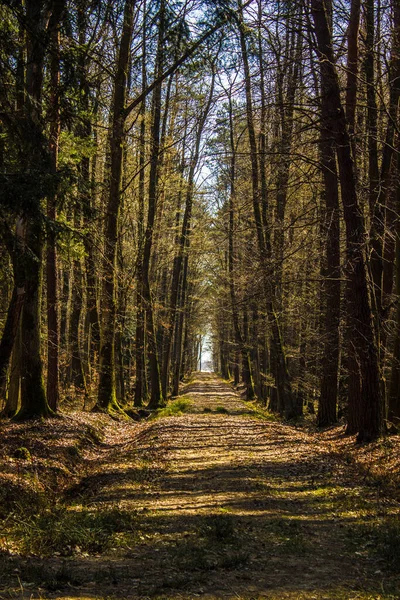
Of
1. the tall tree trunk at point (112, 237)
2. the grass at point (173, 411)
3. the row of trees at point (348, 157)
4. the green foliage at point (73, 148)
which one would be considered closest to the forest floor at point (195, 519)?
the row of trees at point (348, 157)

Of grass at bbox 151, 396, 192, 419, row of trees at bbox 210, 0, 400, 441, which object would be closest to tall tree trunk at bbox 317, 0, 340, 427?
row of trees at bbox 210, 0, 400, 441

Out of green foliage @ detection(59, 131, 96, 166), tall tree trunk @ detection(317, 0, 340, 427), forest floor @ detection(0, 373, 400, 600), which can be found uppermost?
green foliage @ detection(59, 131, 96, 166)

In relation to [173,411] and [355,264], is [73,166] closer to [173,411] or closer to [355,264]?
[355,264]

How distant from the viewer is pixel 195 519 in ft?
22.2

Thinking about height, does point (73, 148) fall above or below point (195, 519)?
above

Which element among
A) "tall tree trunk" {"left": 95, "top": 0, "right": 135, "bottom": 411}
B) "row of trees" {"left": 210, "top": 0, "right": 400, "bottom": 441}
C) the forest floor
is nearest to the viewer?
the forest floor

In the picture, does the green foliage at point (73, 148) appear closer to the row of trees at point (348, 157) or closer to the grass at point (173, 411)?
the row of trees at point (348, 157)

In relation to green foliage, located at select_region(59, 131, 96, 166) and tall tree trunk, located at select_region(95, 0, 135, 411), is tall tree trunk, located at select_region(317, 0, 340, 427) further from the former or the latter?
green foliage, located at select_region(59, 131, 96, 166)

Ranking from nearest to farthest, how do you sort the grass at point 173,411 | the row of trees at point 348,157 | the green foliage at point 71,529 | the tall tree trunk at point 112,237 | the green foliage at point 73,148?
the green foliage at point 71,529 < the row of trees at point 348,157 < the green foliage at point 73,148 < the tall tree trunk at point 112,237 < the grass at point 173,411

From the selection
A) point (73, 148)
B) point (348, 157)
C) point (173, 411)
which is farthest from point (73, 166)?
point (173, 411)

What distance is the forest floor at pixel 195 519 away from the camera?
477 centimetres

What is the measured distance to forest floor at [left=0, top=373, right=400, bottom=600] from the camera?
4.77m

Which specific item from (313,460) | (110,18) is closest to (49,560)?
(313,460)

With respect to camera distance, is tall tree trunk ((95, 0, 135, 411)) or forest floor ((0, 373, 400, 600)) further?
tall tree trunk ((95, 0, 135, 411))
